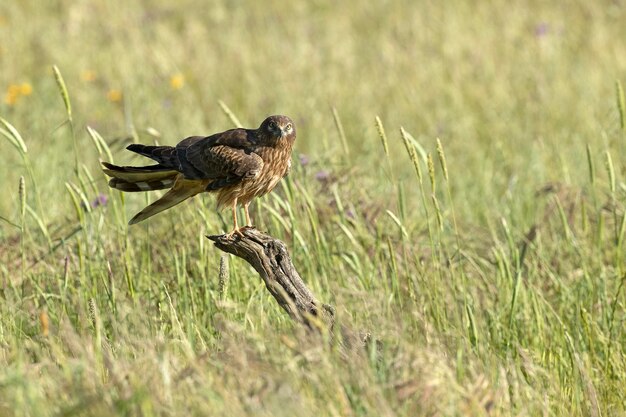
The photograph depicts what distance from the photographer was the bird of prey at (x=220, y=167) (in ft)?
12.3

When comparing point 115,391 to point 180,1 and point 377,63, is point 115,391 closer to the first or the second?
point 377,63

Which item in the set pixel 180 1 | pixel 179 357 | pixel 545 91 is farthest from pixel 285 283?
pixel 180 1

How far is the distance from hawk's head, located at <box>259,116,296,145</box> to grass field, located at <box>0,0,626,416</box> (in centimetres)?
16

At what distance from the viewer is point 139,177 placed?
3.71 metres

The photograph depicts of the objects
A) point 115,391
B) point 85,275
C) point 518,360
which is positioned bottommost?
point 518,360

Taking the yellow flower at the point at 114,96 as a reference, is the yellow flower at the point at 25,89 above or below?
above

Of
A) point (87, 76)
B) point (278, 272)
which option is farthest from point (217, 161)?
point (87, 76)

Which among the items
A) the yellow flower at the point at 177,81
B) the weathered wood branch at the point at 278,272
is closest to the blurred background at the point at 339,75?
the yellow flower at the point at 177,81

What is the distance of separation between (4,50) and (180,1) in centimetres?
250

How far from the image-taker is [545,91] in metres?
7.71

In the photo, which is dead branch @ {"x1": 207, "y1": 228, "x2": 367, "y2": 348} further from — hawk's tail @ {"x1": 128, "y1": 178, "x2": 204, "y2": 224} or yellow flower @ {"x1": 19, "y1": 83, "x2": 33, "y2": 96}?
yellow flower @ {"x1": 19, "y1": 83, "x2": 33, "y2": 96}

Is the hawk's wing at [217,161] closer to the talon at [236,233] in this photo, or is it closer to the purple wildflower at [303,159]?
the talon at [236,233]

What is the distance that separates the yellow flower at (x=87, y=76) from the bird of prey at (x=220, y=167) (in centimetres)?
465


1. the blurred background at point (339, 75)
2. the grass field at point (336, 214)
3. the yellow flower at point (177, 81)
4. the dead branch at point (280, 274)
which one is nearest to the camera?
the grass field at point (336, 214)
